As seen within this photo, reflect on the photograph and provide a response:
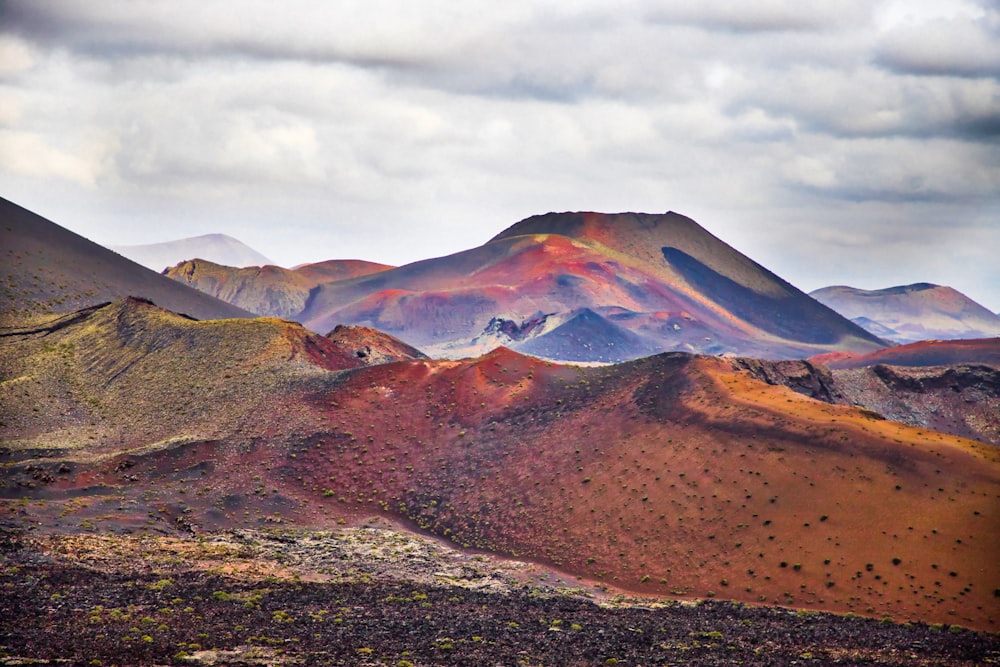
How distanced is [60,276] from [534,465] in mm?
84226

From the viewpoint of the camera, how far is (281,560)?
52.0 metres

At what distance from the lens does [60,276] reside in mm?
124875

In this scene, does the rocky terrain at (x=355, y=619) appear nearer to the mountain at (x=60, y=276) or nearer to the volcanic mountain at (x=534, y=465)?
the volcanic mountain at (x=534, y=465)

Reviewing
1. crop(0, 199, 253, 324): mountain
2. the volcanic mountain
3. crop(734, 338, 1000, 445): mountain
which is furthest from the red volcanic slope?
the volcanic mountain

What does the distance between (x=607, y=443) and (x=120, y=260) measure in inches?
4182

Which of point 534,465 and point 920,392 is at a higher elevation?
point 920,392

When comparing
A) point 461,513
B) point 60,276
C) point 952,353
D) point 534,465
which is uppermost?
point 60,276

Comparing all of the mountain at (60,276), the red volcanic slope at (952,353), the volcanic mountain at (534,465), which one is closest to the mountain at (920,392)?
the volcanic mountain at (534,465)

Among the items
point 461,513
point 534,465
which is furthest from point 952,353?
point 461,513

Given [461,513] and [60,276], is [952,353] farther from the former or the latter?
[60,276]

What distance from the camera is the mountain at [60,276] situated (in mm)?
113500

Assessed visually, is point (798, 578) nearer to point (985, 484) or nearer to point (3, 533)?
point (985, 484)

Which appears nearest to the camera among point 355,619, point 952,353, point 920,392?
point 355,619

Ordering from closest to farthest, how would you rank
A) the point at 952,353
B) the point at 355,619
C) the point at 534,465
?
1. the point at 355,619
2. the point at 534,465
3. the point at 952,353
